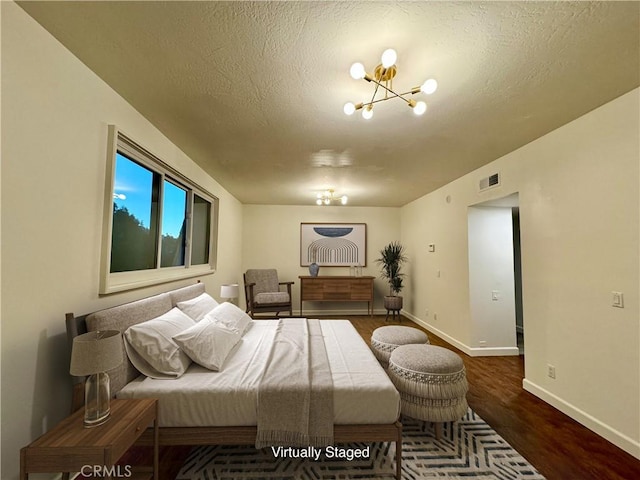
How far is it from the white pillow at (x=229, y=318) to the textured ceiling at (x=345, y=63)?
1.67m

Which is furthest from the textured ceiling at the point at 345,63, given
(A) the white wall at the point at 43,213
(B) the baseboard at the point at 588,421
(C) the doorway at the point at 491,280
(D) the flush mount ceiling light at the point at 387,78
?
(B) the baseboard at the point at 588,421

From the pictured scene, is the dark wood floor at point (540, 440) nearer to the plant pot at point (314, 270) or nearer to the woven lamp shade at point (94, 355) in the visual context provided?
the woven lamp shade at point (94, 355)

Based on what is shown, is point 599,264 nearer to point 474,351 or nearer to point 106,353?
point 474,351

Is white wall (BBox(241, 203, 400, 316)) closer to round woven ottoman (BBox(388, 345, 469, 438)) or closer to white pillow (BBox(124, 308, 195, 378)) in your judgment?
round woven ottoman (BBox(388, 345, 469, 438))

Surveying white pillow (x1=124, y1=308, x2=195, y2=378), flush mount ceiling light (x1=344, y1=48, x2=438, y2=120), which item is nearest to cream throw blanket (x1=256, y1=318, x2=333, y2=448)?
white pillow (x1=124, y1=308, x2=195, y2=378)

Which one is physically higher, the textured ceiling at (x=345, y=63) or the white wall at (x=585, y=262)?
the textured ceiling at (x=345, y=63)

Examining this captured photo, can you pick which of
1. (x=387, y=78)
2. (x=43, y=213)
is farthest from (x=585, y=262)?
(x=43, y=213)

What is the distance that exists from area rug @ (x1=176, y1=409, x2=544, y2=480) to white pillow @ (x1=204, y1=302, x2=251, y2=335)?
0.89 metres

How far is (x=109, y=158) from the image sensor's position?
71.3 inches

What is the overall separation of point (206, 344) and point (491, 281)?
11.6 feet

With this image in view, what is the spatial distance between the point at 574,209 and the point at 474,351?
2.17 meters

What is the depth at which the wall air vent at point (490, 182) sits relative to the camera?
3119mm

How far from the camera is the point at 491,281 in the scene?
361 cm

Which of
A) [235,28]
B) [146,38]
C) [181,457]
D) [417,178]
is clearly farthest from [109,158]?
[417,178]
